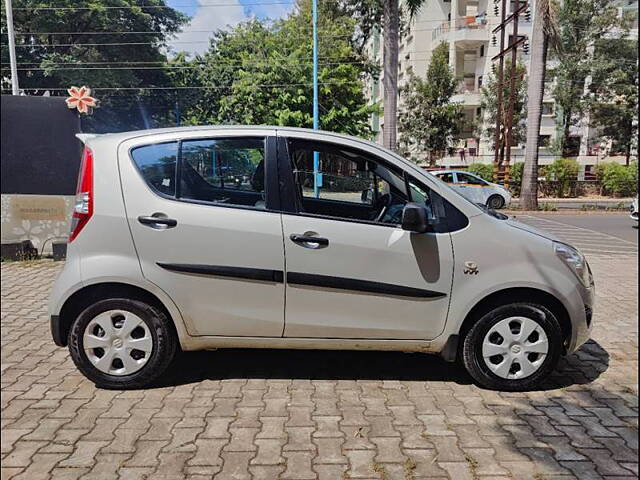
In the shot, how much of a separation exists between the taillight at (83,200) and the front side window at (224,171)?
0.60 metres

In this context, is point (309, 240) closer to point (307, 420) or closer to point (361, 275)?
point (361, 275)

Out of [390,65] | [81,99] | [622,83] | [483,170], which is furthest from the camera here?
[483,170]

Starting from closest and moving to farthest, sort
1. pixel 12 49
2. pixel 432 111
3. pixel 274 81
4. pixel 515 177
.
Answer: pixel 12 49 < pixel 274 81 < pixel 515 177 < pixel 432 111

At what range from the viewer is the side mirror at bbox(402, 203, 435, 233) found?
10.5ft

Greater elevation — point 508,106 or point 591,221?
point 508,106

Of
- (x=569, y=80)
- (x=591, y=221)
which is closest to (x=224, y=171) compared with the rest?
(x=591, y=221)

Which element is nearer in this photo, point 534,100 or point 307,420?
point 307,420

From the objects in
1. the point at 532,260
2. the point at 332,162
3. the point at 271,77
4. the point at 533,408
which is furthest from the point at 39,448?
the point at 271,77

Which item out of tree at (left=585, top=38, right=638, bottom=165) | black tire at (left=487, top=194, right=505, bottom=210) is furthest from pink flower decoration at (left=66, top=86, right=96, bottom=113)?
black tire at (left=487, top=194, right=505, bottom=210)

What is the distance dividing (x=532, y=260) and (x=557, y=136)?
26393mm

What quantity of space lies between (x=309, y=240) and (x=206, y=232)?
2.26 feet

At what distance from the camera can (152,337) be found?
3.31 meters

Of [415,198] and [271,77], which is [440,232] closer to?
[415,198]

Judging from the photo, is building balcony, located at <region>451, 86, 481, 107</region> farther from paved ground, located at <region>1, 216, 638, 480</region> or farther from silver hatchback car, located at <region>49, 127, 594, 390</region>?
silver hatchback car, located at <region>49, 127, 594, 390</region>
